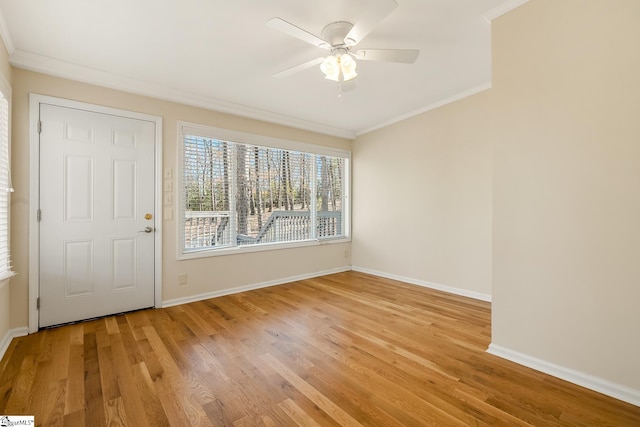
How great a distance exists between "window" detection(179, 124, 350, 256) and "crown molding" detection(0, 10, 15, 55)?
147cm

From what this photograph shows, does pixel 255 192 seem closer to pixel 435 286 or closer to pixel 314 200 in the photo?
pixel 314 200

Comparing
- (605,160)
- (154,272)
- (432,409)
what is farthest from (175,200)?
(605,160)

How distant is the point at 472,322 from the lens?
2871 mm

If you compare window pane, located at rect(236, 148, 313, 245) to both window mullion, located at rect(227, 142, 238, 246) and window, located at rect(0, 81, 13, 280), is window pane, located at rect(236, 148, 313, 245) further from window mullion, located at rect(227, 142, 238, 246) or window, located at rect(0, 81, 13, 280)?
window, located at rect(0, 81, 13, 280)

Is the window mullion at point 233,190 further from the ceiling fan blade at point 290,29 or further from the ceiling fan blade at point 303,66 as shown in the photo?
the ceiling fan blade at point 290,29

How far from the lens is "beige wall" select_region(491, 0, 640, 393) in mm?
1695

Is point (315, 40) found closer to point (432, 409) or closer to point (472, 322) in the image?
point (432, 409)

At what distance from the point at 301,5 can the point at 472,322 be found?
3.19 meters

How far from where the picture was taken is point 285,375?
6.55 feet

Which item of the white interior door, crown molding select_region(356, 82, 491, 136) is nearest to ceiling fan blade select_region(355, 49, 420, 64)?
crown molding select_region(356, 82, 491, 136)

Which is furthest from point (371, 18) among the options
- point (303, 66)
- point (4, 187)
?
point (4, 187)

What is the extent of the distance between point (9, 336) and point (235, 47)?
3225 millimetres

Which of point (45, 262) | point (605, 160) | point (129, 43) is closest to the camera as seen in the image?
point (605, 160)

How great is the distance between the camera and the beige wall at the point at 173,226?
2596 mm
